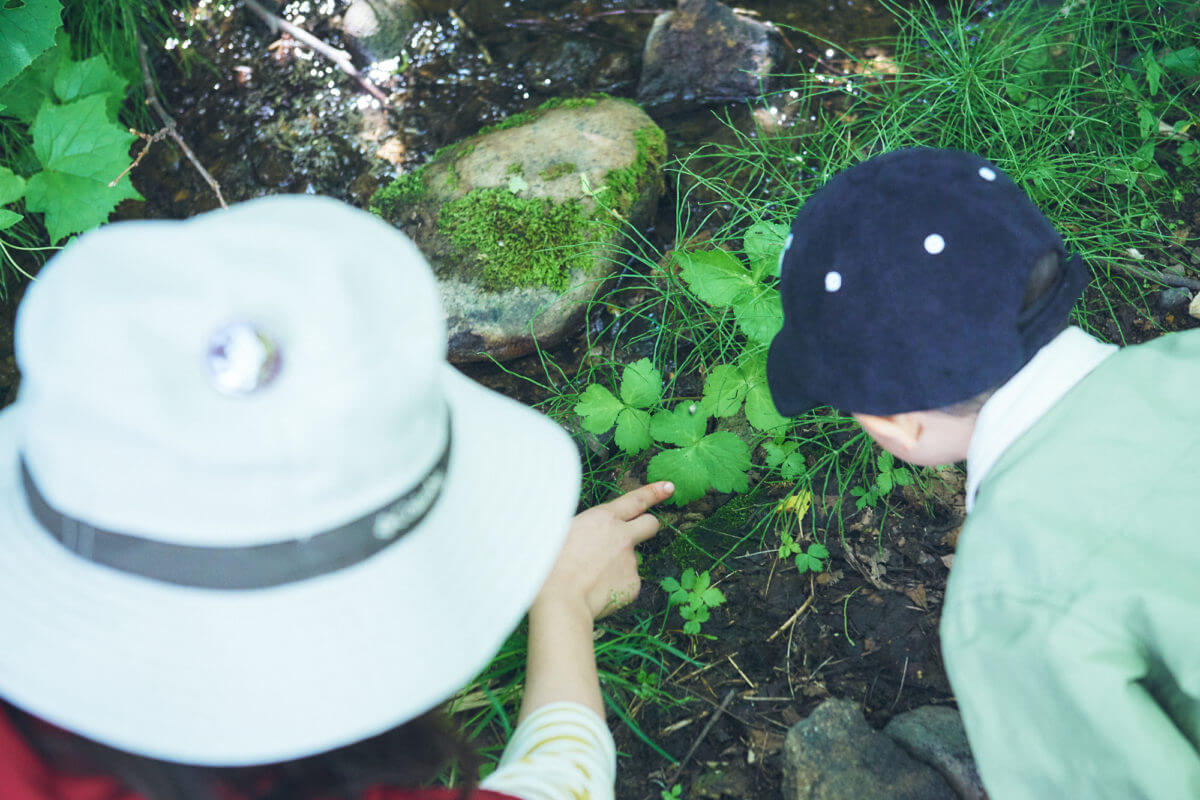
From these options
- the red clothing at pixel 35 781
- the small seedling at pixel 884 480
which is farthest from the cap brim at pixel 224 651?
the small seedling at pixel 884 480

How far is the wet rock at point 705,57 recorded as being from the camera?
341cm

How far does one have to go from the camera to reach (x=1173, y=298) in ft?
8.20

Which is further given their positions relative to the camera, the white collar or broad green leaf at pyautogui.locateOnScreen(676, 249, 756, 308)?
broad green leaf at pyautogui.locateOnScreen(676, 249, 756, 308)

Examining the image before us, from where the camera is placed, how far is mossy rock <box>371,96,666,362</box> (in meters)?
2.78

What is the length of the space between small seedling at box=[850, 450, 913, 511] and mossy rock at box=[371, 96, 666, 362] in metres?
1.09

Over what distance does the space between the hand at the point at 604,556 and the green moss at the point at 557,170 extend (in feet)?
4.49

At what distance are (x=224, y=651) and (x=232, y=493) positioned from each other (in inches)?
9.0

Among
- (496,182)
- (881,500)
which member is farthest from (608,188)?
(881,500)

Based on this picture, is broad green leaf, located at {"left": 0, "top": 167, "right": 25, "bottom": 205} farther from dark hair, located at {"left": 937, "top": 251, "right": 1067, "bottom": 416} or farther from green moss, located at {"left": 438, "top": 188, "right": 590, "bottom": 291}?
dark hair, located at {"left": 937, "top": 251, "right": 1067, "bottom": 416}

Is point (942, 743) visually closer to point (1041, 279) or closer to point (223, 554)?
point (1041, 279)

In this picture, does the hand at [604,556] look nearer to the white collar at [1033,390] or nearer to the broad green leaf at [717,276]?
the broad green leaf at [717,276]

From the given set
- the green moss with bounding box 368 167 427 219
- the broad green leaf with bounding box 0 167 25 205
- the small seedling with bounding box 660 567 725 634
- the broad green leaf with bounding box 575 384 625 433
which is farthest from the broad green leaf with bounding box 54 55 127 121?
the small seedling with bounding box 660 567 725 634

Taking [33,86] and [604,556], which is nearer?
[604,556]

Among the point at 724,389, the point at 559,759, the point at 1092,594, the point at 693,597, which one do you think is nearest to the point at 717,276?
the point at 724,389
